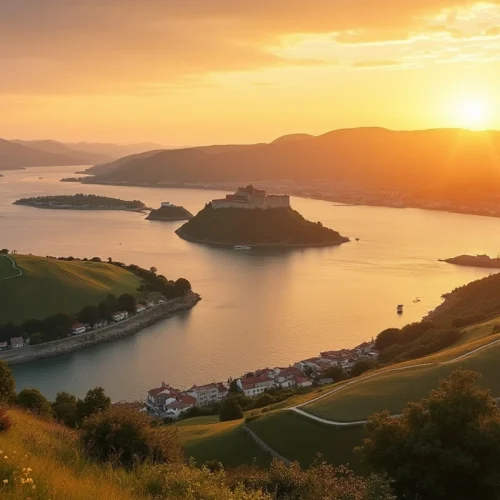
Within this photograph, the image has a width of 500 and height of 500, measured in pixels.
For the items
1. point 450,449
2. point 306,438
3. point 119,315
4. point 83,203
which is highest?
point 83,203

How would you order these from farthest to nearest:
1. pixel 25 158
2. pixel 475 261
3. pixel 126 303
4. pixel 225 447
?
pixel 25 158 < pixel 475 261 < pixel 126 303 < pixel 225 447

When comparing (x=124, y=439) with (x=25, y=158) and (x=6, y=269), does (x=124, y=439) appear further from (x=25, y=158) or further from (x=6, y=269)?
(x=25, y=158)

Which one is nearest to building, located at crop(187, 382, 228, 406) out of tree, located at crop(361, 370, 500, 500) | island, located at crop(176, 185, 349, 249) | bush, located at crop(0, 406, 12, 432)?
tree, located at crop(361, 370, 500, 500)

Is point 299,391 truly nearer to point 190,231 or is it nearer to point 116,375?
point 116,375

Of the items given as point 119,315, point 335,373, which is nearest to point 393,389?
point 335,373

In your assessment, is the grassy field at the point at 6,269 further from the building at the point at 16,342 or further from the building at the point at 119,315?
the building at the point at 16,342

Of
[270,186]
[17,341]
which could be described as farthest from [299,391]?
[270,186]
